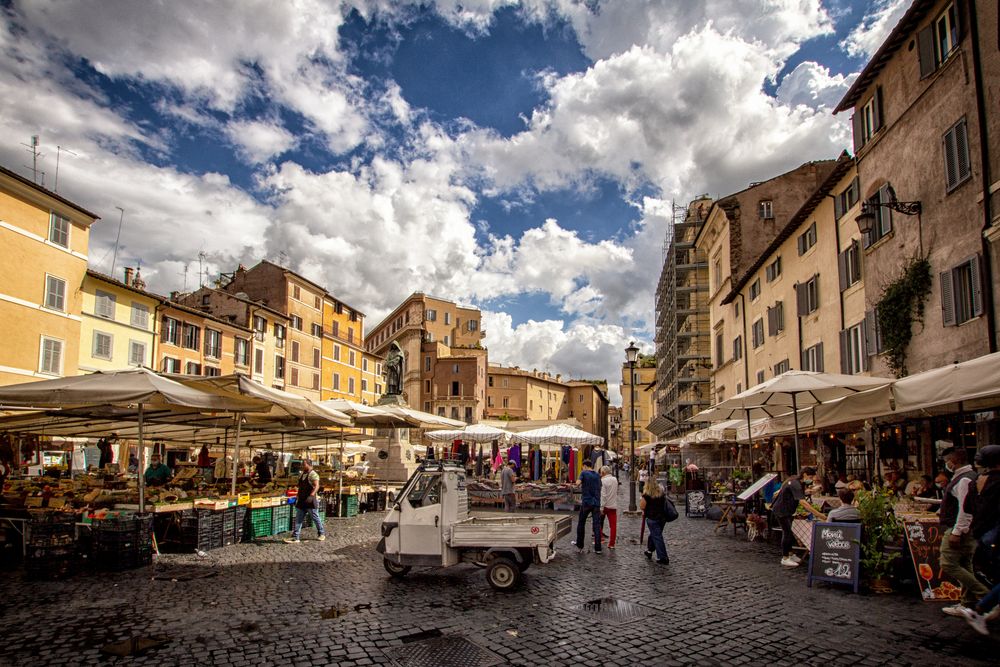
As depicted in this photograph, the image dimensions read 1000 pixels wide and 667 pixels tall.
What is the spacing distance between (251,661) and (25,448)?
23.3 meters

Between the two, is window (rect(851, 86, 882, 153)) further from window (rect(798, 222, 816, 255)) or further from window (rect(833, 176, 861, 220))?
window (rect(798, 222, 816, 255))

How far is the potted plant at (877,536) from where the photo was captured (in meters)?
8.83

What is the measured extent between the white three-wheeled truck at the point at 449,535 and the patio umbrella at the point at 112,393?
13.6 ft

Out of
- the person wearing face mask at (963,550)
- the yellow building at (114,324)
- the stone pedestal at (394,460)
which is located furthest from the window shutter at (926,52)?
the yellow building at (114,324)

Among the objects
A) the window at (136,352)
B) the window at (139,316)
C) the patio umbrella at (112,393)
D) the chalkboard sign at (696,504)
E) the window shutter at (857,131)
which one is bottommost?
the chalkboard sign at (696,504)

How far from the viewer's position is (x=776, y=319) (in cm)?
2736

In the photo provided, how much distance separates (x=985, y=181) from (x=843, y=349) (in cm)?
811

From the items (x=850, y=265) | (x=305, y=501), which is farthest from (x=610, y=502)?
→ (x=850, y=265)

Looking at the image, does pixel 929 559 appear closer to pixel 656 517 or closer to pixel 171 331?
pixel 656 517

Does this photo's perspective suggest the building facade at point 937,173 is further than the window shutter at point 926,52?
No

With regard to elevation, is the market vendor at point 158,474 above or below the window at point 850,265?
below

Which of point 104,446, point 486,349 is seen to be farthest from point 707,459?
point 486,349

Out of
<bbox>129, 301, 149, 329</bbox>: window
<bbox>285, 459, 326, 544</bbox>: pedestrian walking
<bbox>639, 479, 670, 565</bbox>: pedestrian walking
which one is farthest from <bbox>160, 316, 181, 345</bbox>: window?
<bbox>639, 479, 670, 565</bbox>: pedestrian walking

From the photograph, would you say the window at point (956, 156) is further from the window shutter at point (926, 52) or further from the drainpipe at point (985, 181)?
the window shutter at point (926, 52)
